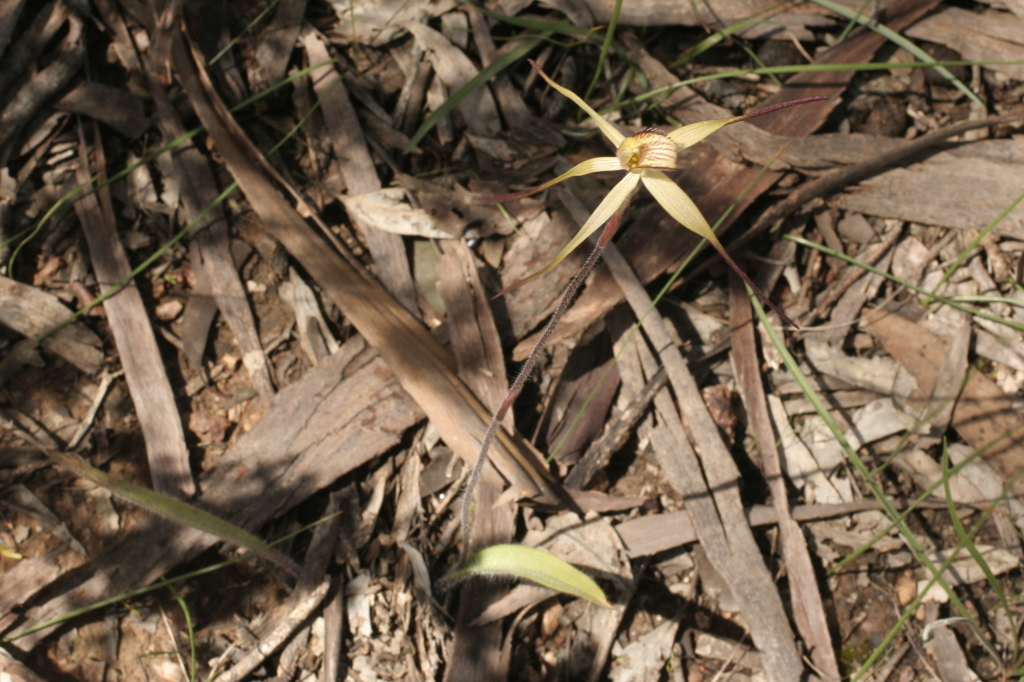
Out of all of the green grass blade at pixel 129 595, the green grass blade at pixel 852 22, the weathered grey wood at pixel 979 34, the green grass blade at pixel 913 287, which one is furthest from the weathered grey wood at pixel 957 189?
the green grass blade at pixel 129 595

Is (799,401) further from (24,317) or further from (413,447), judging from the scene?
(24,317)

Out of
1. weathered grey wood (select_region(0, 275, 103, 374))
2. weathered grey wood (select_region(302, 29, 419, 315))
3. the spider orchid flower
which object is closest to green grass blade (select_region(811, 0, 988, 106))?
the spider orchid flower

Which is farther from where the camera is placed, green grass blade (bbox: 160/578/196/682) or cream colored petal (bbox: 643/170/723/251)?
green grass blade (bbox: 160/578/196/682)

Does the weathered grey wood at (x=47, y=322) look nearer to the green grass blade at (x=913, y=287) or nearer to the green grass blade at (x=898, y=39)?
the green grass blade at (x=913, y=287)

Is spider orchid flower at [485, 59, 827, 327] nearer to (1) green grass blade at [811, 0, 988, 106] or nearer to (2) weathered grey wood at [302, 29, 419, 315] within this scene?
(2) weathered grey wood at [302, 29, 419, 315]

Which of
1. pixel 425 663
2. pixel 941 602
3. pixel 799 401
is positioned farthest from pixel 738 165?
pixel 425 663
